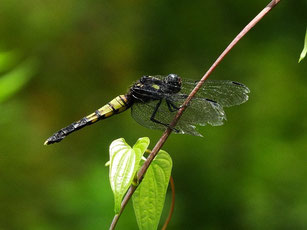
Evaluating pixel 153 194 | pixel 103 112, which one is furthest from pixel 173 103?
pixel 153 194

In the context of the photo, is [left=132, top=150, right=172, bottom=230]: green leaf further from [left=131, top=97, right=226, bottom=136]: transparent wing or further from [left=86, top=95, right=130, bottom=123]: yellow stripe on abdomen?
[left=86, top=95, right=130, bottom=123]: yellow stripe on abdomen

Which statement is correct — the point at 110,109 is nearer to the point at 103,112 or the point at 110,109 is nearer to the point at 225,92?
the point at 103,112

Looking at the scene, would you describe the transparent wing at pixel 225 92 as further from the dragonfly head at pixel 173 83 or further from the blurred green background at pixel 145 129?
the blurred green background at pixel 145 129

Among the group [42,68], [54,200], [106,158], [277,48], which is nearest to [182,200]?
[106,158]

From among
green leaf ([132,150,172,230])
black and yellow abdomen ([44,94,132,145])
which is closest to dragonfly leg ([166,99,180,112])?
black and yellow abdomen ([44,94,132,145])

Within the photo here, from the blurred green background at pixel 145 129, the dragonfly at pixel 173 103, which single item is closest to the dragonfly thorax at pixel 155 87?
the dragonfly at pixel 173 103
